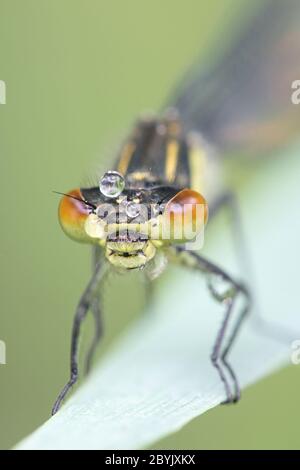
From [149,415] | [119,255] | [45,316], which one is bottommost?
[45,316]

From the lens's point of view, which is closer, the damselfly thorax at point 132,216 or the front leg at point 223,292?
the damselfly thorax at point 132,216


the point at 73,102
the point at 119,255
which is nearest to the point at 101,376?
the point at 119,255

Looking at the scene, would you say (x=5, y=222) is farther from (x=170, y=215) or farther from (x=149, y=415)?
(x=149, y=415)

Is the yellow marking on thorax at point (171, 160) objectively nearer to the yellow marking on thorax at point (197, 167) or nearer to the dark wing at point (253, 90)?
the yellow marking on thorax at point (197, 167)

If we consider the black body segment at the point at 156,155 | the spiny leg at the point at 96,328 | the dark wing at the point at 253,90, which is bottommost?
the spiny leg at the point at 96,328

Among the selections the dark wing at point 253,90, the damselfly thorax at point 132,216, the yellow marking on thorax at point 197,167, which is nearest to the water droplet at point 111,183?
the damselfly thorax at point 132,216

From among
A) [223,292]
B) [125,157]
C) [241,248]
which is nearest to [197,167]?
[241,248]

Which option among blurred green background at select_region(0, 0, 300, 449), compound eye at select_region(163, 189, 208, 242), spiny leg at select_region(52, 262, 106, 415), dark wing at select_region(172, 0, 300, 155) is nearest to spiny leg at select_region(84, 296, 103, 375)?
spiny leg at select_region(52, 262, 106, 415)
